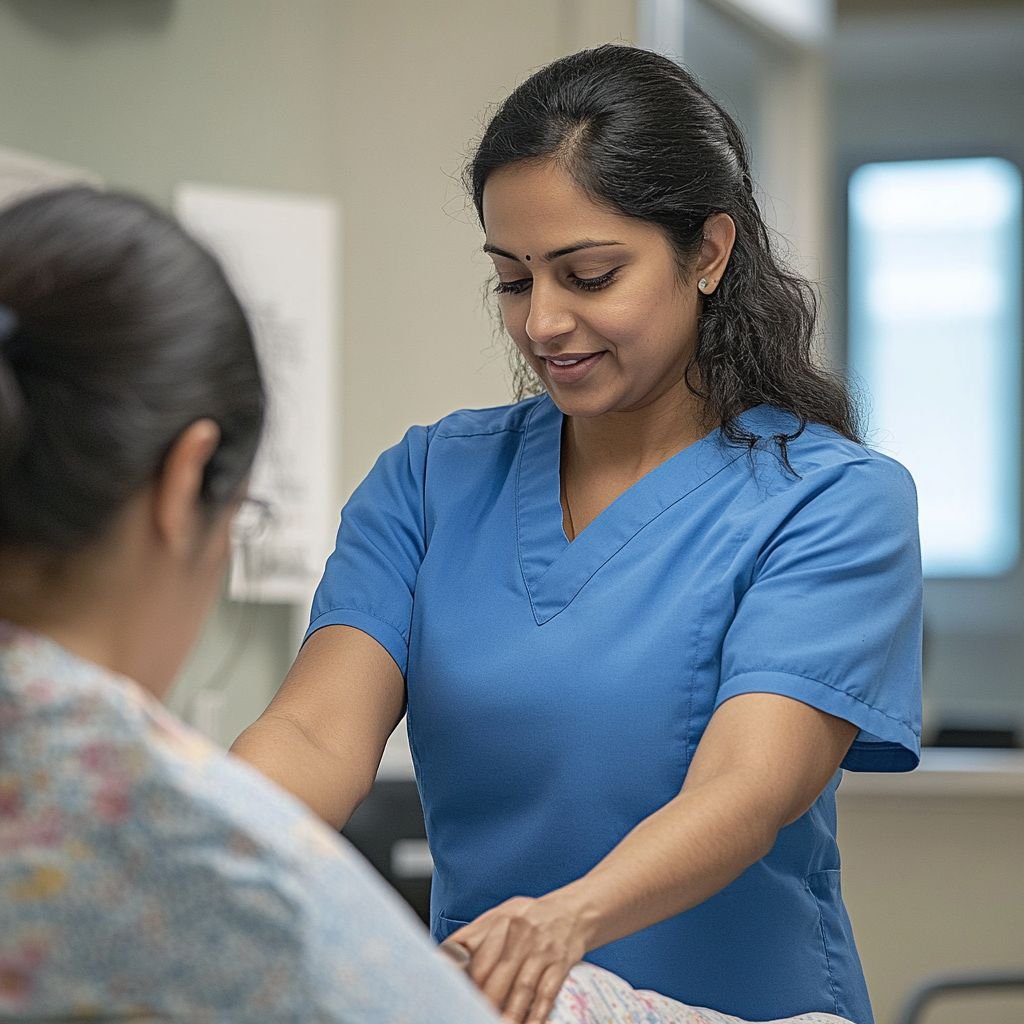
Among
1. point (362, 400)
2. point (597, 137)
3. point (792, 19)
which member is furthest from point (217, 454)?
point (792, 19)

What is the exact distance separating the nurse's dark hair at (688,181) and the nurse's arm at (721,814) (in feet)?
0.88

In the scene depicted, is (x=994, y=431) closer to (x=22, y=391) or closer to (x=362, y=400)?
(x=362, y=400)

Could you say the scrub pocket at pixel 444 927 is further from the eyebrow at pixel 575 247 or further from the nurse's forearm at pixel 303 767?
the eyebrow at pixel 575 247

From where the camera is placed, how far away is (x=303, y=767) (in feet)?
4.23

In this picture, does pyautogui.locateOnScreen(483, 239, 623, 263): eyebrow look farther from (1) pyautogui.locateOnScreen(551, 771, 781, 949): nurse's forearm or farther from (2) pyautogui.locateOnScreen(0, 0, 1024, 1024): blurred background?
(2) pyautogui.locateOnScreen(0, 0, 1024, 1024): blurred background

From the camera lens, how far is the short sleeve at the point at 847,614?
4.01 ft

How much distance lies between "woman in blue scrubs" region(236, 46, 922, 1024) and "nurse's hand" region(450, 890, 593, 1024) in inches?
6.4

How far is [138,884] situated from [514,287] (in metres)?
0.81

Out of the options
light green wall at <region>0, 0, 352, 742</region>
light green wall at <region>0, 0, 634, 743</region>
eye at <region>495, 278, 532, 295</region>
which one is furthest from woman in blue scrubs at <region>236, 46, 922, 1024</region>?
light green wall at <region>0, 0, 634, 743</region>

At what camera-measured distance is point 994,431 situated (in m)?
4.87

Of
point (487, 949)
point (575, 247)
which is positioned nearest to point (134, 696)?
point (487, 949)

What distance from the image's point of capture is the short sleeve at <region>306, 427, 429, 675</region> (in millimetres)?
1428

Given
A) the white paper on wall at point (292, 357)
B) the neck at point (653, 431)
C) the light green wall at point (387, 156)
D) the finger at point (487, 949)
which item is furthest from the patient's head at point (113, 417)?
the light green wall at point (387, 156)

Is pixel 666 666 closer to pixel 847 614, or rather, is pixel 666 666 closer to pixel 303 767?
pixel 847 614
